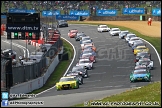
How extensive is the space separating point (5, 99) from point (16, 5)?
7484 cm

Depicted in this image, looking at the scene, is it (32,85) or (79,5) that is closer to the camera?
(32,85)

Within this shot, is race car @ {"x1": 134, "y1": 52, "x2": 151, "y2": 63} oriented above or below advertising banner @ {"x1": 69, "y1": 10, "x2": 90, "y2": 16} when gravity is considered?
below

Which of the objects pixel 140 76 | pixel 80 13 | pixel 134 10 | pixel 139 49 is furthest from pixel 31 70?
pixel 80 13

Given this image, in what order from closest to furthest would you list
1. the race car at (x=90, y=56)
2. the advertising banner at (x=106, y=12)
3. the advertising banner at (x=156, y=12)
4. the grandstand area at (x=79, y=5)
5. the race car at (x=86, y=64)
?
1. the race car at (x=86, y=64)
2. the race car at (x=90, y=56)
3. the advertising banner at (x=156, y=12)
4. the advertising banner at (x=106, y=12)
5. the grandstand area at (x=79, y=5)

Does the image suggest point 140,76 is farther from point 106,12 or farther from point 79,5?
point 79,5

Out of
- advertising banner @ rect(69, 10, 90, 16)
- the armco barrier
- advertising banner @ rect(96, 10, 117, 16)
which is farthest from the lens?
advertising banner @ rect(69, 10, 90, 16)

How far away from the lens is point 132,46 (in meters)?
63.3

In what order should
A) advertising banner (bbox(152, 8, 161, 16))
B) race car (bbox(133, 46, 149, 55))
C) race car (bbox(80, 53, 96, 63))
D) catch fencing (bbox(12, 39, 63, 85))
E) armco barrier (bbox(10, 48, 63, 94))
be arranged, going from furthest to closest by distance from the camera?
advertising banner (bbox(152, 8, 161, 16)) → race car (bbox(133, 46, 149, 55)) → race car (bbox(80, 53, 96, 63)) → catch fencing (bbox(12, 39, 63, 85)) → armco barrier (bbox(10, 48, 63, 94))

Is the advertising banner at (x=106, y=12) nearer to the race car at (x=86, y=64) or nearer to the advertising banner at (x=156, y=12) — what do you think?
the advertising banner at (x=156, y=12)

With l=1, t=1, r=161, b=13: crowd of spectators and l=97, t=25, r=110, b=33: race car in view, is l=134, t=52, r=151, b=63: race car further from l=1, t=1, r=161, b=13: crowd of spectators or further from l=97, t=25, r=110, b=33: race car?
l=1, t=1, r=161, b=13: crowd of spectators

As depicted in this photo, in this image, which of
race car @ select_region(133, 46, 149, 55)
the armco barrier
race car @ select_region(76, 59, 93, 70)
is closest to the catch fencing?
the armco barrier

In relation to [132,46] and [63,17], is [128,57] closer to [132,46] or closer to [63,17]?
[132,46]

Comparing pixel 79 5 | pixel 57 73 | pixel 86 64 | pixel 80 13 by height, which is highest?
pixel 79 5

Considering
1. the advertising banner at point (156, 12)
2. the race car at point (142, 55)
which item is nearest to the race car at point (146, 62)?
the race car at point (142, 55)
